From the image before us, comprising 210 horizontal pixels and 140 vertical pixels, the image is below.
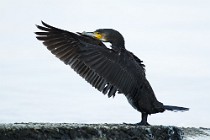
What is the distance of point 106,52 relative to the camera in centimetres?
695

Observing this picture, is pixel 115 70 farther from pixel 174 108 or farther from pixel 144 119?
pixel 174 108

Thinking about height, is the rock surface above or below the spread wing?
below

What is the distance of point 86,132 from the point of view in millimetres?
5090

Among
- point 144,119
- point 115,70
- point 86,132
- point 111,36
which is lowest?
point 86,132

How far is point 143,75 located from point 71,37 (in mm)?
969

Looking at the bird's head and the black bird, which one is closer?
the black bird

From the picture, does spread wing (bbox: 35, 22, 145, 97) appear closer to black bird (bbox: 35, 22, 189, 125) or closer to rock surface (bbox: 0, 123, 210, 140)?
black bird (bbox: 35, 22, 189, 125)

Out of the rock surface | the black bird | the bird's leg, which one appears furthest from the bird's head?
the rock surface

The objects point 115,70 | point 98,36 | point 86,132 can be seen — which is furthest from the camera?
point 98,36

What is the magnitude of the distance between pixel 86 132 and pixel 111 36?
210 centimetres

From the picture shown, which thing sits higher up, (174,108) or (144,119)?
(174,108)

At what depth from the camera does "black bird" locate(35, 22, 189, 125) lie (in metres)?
6.79

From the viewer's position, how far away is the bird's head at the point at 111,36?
6973 millimetres

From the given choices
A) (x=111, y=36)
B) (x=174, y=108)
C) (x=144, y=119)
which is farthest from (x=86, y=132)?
(x=111, y=36)
